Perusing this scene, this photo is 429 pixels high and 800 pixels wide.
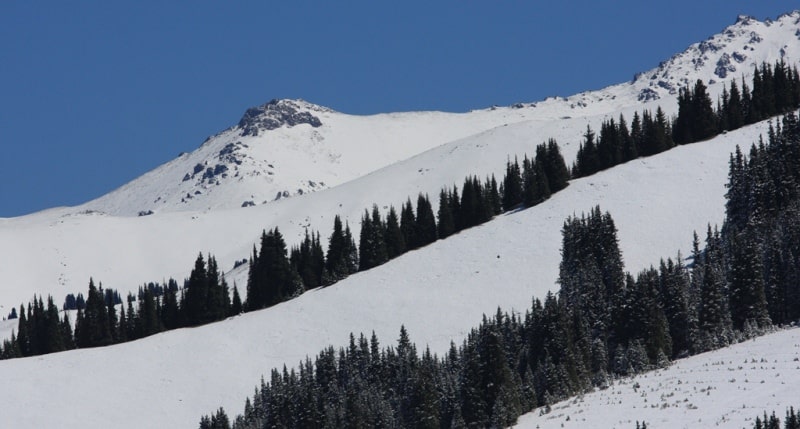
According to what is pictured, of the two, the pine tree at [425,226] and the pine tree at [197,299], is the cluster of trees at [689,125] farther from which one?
the pine tree at [197,299]

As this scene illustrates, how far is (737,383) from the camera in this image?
239 feet

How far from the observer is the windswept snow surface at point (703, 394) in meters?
65.9

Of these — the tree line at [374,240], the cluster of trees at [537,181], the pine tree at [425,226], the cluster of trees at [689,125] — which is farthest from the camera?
the cluster of trees at [689,125]

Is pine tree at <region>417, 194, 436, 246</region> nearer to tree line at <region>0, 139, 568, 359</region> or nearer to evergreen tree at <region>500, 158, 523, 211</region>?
tree line at <region>0, 139, 568, 359</region>

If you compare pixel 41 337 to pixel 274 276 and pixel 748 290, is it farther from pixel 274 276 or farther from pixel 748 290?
pixel 748 290

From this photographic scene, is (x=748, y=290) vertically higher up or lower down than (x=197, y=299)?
lower down

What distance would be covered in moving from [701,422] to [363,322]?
80.4m

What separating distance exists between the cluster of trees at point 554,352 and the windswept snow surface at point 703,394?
17.1 feet

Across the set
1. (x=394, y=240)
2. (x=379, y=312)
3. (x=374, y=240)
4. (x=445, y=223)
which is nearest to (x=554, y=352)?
(x=379, y=312)

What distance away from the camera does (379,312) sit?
478 ft

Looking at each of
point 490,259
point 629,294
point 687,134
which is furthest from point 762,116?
point 629,294

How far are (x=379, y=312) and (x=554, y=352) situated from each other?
147 ft

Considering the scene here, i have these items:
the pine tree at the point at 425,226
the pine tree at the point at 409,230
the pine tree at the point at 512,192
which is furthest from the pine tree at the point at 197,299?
the pine tree at the point at 512,192

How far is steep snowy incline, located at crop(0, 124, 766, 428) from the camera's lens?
13062 cm
